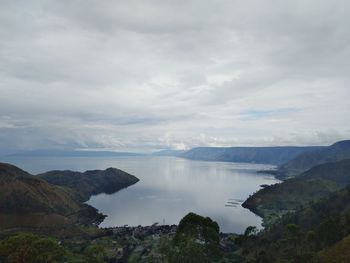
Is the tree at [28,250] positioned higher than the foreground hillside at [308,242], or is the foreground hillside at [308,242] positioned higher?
the tree at [28,250]

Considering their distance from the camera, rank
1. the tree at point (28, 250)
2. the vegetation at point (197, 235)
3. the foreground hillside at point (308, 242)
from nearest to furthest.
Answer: the tree at point (28, 250) → the vegetation at point (197, 235) → the foreground hillside at point (308, 242)

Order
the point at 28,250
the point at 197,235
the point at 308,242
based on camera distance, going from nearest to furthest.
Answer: the point at 28,250, the point at 197,235, the point at 308,242

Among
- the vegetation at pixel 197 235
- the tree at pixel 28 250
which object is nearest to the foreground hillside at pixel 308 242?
the vegetation at pixel 197 235

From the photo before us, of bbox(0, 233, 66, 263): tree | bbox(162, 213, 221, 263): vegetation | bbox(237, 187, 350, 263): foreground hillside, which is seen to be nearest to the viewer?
bbox(0, 233, 66, 263): tree

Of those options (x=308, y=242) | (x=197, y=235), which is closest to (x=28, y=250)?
(x=197, y=235)

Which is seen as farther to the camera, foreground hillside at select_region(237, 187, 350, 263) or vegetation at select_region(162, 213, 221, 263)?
foreground hillside at select_region(237, 187, 350, 263)

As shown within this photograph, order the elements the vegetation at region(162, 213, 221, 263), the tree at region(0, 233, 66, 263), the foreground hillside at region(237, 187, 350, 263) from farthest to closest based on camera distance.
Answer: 1. the foreground hillside at region(237, 187, 350, 263)
2. the vegetation at region(162, 213, 221, 263)
3. the tree at region(0, 233, 66, 263)

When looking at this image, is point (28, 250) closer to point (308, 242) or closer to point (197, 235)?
point (197, 235)

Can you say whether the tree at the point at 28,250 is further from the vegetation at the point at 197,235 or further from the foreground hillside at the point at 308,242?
the foreground hillside at the point at 308,242

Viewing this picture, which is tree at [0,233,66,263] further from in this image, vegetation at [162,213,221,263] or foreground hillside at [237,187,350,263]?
foreground hillside at [237,187,350,263]

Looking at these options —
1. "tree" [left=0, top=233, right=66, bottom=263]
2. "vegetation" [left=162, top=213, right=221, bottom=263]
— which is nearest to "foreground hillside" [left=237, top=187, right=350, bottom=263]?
"vegetation" [left=162, top=213, right=221, bottom=263]

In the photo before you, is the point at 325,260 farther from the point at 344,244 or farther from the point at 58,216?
the point at 58,216

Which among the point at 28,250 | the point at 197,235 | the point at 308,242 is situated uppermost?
the point at 28,250
